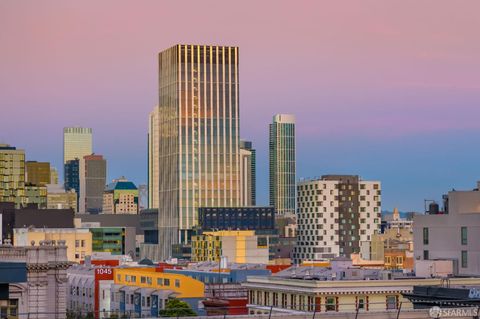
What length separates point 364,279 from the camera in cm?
12162

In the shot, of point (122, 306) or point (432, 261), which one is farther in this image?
point (122, 306)

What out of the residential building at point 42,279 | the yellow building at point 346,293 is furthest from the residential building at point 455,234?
the residential building at point 42,279

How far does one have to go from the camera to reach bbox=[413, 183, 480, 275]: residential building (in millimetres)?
150375

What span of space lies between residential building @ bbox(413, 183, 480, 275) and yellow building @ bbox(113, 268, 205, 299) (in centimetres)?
2521

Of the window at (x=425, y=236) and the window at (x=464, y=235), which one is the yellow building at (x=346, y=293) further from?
the window at (x=425, y=236)

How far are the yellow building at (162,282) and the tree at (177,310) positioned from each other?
5.54m

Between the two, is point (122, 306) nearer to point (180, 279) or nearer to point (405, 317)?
point (180, 279)

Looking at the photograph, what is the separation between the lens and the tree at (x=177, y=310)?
13112 cm

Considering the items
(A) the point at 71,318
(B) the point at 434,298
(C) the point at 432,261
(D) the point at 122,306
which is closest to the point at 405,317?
(B) the point at 434,298

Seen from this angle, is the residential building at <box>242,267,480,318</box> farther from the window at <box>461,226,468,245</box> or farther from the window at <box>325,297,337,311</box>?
the window at <box>461,226,468,245</box>

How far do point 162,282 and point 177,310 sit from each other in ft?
109

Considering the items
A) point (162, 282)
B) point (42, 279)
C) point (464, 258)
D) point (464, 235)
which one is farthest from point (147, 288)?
point (42, 279)

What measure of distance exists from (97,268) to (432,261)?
64.0 metres

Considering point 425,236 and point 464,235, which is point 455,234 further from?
point 425,236
